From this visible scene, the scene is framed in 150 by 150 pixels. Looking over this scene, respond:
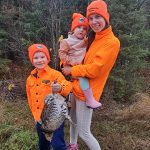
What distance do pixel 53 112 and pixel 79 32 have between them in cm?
95

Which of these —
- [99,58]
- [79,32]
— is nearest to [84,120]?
[99,58]

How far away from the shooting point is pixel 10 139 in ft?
16.6

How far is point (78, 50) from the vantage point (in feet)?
12.7

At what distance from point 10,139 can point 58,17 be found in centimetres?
272

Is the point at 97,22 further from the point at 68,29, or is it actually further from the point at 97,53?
the point at 68,29

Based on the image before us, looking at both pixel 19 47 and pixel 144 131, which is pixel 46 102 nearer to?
pixel 144 131

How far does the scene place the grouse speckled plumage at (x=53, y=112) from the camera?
3.81 m

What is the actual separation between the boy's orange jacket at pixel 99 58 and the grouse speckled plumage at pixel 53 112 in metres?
0.34

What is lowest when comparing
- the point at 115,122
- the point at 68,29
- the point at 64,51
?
the point at 115,122

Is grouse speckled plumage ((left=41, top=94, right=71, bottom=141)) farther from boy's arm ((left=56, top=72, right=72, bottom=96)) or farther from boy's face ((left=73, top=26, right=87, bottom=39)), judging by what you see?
boy's face ((left=73, top=26, right=87, bottom=39))

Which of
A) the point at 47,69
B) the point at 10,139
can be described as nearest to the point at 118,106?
the point at 10,139

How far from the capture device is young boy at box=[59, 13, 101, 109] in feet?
12.6

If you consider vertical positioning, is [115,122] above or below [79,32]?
below

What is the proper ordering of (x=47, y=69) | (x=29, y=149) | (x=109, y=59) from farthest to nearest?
1. (x=29, y=149)
2. (x=47, y=69)
3. (x=109, y=59)
